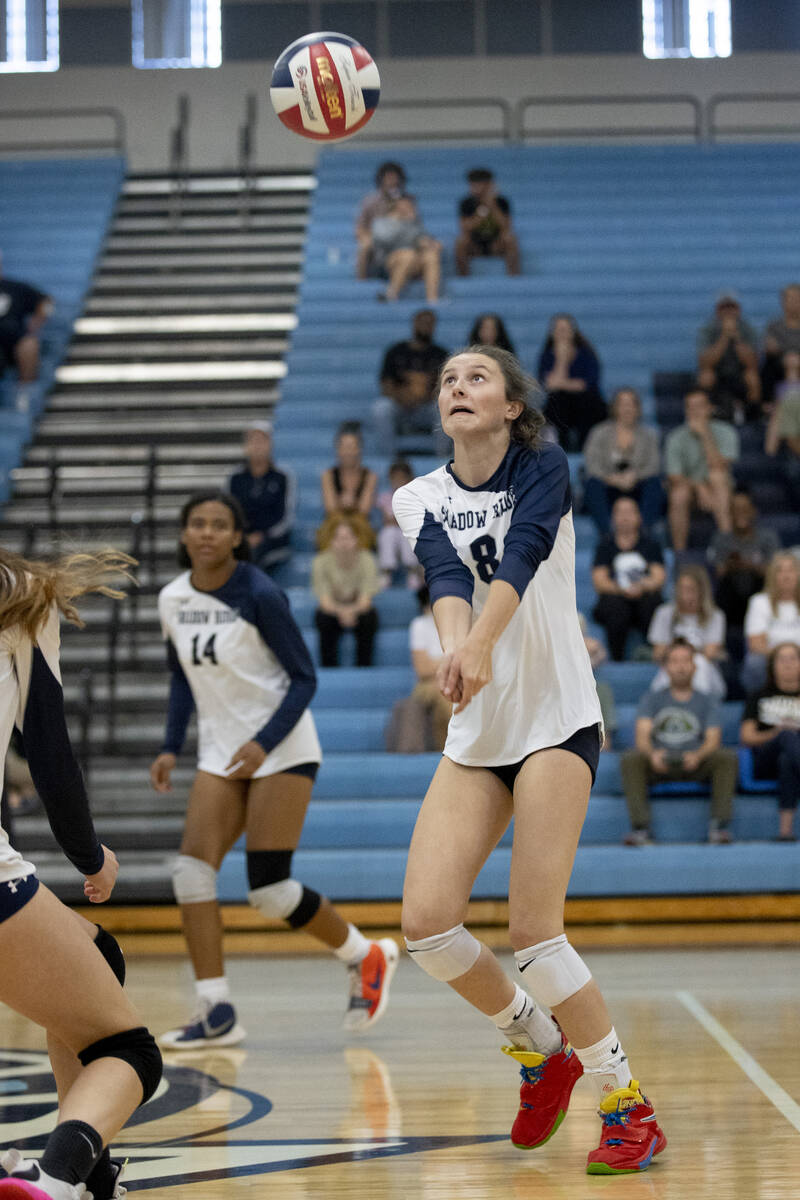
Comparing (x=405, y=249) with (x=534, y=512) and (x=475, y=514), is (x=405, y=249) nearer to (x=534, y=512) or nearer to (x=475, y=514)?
(x=475, y=514)

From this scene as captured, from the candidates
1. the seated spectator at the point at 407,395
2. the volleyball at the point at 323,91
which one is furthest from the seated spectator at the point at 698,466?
the volleyball at the point at 323,91

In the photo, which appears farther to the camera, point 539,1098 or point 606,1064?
point 539,1098

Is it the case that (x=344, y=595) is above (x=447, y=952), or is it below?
above

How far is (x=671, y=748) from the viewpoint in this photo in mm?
8250

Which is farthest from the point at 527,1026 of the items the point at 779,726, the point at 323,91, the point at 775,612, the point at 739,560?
the point at 739,560

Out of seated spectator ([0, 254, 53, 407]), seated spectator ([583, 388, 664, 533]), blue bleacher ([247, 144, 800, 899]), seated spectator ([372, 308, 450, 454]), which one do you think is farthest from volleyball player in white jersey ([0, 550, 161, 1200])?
seated spectator ([0, 254, 53, 407])

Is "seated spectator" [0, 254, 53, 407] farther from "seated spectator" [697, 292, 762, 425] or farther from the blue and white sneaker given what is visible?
the blue and white sneaker

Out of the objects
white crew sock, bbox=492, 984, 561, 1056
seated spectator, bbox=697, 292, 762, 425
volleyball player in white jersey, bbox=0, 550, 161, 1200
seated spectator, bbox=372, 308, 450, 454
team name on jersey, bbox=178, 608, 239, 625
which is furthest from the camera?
seated spectator, bbox=697, 292, 762, 425

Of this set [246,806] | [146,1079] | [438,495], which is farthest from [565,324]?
[146,1079]

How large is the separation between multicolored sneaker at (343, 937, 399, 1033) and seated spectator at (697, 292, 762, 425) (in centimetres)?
675

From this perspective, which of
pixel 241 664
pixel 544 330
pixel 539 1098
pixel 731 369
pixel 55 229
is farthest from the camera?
pixel 55 229

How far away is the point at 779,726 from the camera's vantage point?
8.19 metres

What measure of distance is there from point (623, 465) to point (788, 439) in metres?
1.40

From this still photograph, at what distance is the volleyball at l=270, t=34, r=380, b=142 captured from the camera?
19.0 feet
